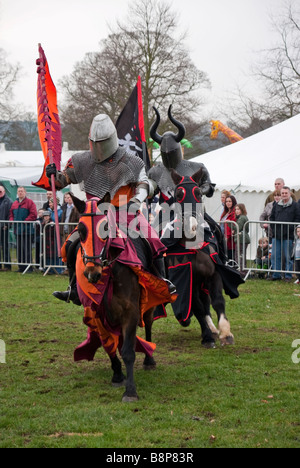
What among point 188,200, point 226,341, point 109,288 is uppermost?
point 188,200

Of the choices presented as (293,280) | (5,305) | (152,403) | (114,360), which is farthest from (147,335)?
(293,280)

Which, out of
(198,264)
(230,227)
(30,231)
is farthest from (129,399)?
(30,231)

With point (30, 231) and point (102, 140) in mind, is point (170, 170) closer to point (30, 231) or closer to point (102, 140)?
point (102, 140)

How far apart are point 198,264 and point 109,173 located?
2038mm

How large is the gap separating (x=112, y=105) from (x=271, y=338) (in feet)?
76.9

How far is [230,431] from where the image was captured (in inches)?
182

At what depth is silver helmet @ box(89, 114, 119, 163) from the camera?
19.8ft

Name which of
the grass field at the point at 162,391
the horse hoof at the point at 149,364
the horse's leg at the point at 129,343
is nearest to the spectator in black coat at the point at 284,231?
the grass field at the point at 162,391

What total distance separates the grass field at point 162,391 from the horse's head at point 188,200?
144 centimetres

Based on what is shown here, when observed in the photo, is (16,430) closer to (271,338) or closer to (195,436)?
(195,436)

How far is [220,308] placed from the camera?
7645 millimetres

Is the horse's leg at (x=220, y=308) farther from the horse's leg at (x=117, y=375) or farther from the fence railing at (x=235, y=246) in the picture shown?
the fence railing at (x=235, y=246)

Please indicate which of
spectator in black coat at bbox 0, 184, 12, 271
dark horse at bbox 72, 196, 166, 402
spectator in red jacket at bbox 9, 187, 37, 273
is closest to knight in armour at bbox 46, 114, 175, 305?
dark horse at bbox 72, 196, 166, 402

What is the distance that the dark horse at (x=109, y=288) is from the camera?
5246 millimetres
